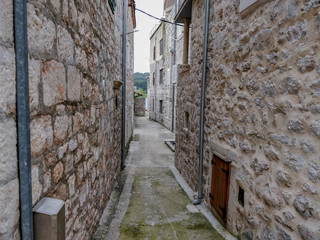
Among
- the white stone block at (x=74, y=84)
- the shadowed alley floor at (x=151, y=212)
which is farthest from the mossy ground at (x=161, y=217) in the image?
the white stone block at (x=74, y=84)

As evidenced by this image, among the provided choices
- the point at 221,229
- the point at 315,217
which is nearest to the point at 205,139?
the point at 221,229

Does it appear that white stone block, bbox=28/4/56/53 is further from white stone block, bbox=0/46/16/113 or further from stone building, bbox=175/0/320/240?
stone building, bbox=175/0/320/240

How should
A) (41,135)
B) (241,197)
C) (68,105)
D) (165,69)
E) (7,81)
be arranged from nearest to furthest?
(7,81) → (41,135) → (68,105) → (241,197) → (165,69)

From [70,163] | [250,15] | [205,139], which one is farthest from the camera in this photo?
[205,139]

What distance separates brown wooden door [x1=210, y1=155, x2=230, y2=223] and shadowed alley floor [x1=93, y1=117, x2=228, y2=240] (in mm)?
295

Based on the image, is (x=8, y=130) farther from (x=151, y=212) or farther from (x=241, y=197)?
(x=151, y=212)

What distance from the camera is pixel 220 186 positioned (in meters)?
3.34

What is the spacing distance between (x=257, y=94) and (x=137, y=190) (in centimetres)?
318

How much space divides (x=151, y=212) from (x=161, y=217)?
8.9 inches

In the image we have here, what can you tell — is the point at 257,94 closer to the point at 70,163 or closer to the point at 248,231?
the point at 248,231

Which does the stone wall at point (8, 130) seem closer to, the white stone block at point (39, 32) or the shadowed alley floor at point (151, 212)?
the white stone block at point (39, 32)

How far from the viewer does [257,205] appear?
2455 millimetres

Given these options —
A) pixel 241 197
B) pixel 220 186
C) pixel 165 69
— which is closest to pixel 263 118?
pixel 241 197

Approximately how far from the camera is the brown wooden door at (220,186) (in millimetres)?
3154
